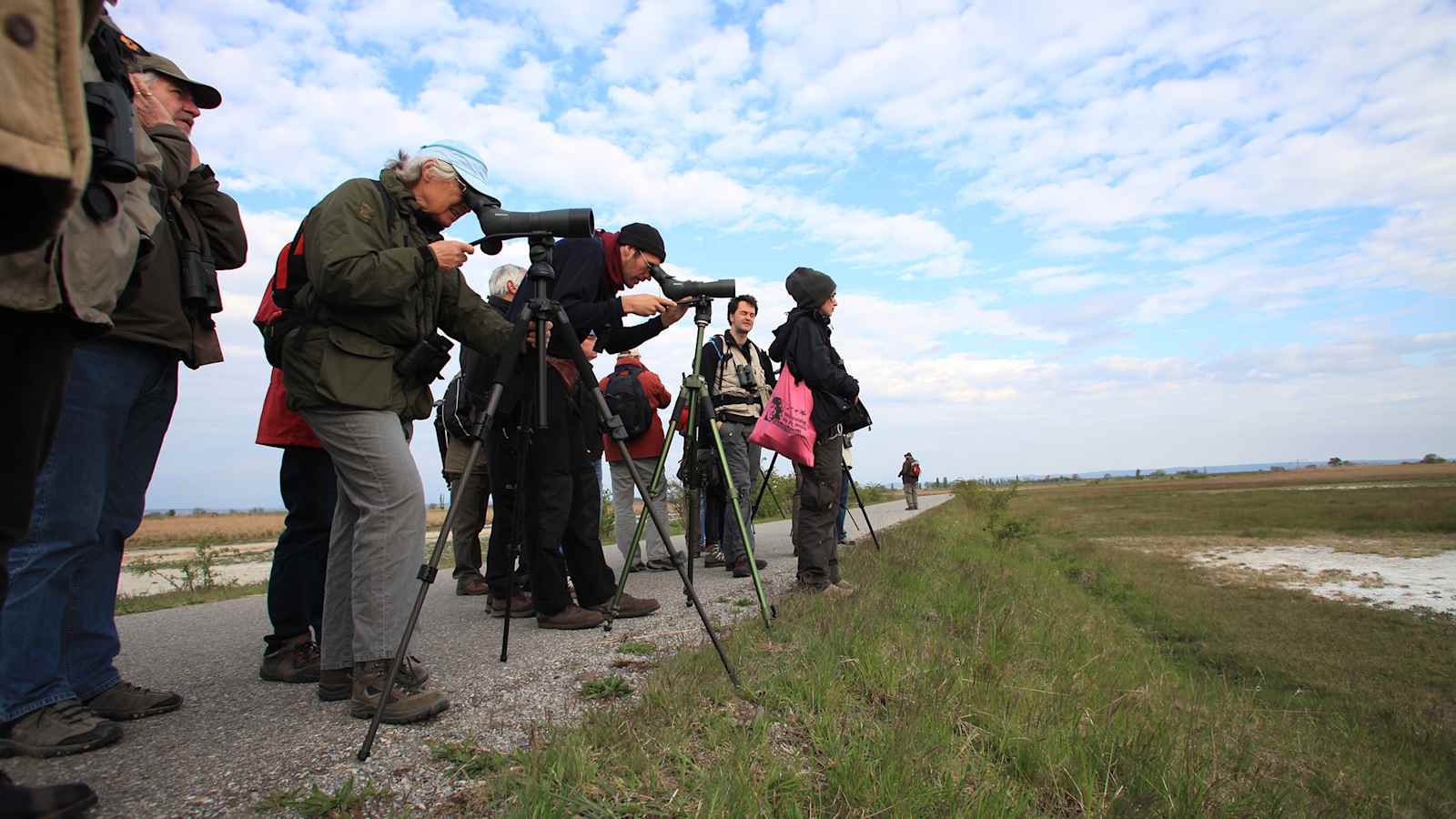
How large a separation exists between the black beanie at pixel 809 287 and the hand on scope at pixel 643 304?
156 cm

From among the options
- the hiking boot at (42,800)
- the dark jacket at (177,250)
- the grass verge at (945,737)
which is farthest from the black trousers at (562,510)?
the hiking boot at (42,800)

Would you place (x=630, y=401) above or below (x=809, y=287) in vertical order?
below

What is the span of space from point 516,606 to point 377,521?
2076 mm

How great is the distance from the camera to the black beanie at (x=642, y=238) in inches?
160

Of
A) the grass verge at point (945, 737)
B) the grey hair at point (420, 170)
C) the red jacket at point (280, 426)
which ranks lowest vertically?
the grass verge at point (945, 737)

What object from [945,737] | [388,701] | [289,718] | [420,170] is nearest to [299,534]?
[289,718]

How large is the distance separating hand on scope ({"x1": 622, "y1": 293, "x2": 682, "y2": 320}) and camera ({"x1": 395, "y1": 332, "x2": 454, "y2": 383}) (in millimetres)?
1049

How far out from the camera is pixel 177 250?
9.00 ft

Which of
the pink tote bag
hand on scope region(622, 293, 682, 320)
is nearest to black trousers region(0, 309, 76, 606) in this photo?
hand on scope region(622, 293, 682, 320)

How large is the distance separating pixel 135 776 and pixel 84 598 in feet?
2.70

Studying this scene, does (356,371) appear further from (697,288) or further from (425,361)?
(697,288)

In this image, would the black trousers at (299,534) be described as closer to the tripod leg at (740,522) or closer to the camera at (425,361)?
the camera at (425,361)

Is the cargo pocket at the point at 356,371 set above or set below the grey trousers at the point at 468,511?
above

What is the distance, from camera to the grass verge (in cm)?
208
